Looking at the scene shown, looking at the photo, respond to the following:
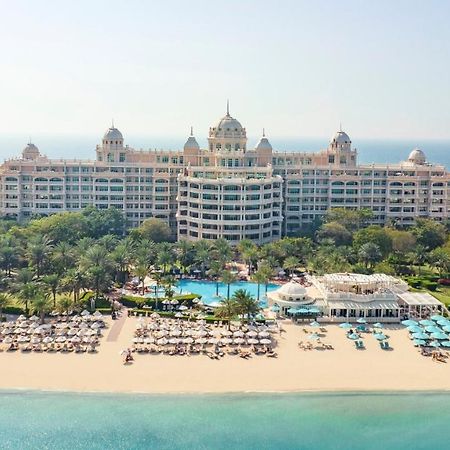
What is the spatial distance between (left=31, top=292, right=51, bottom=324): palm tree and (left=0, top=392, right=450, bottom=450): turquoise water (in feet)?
43.0

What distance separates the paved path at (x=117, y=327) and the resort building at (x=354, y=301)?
51.4ft

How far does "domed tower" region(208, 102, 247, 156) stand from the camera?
112m

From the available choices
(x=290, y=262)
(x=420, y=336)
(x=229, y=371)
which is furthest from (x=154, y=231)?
(x=420, y=336)

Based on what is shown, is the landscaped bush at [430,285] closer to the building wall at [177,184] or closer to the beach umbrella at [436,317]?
the beach umbrella at [436,317]

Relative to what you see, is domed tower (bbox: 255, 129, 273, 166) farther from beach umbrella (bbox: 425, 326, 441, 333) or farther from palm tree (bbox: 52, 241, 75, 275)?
beach umbrella (bbox: 425, 326, 441, 333)

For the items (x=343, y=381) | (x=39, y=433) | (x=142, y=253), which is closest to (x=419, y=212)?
(x=142, y=253)

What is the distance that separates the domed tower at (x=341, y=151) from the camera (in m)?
118

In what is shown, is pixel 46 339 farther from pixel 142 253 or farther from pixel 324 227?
pixel 324 227

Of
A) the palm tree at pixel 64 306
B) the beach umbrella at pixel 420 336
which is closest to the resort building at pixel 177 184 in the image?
the palm tree at pixel 64 306

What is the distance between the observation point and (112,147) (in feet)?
378

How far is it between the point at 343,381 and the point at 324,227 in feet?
158

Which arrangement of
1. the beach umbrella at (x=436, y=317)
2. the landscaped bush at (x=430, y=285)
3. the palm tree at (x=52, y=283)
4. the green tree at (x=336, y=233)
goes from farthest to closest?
1. the green tree at (x=336, y=233)
2. the landscaped bush at (x=430, y=285)
3. the palm tree at (x=52, y=283)
4. the beach umbrella at (x=436, y=317)

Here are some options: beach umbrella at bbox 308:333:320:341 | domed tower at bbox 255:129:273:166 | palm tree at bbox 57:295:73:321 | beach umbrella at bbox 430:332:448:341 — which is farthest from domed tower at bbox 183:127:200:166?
beach umbrella at bbox 430:332:448:341

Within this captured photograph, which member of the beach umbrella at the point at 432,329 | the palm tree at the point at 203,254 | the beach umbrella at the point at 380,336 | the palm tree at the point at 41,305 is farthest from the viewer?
the palm tree at the point at 203,254
